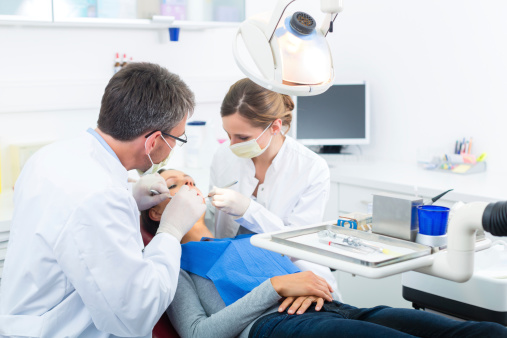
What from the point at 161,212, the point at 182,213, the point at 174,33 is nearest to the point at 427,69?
the point at 174,33

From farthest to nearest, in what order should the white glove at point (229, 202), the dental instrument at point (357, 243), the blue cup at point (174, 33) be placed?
the blue cup at point (174, 33) < the white glove at point (229, 202) < the dental instrument at point (357, 243)

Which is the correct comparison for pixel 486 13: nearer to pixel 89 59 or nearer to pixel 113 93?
pixel 89 59

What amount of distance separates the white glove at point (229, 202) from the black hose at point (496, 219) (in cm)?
96

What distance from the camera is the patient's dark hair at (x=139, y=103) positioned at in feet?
5.17

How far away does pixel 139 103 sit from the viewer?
1.58 meters

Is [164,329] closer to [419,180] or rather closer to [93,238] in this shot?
[93,238]

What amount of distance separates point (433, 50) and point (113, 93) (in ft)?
6.89

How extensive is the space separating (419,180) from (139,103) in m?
1.65

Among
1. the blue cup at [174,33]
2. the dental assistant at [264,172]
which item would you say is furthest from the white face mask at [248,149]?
the blue cup at [174,33]

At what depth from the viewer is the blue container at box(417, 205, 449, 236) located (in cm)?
142

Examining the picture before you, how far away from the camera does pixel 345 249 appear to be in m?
1.39

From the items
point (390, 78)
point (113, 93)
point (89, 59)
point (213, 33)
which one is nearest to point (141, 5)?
point (89, 59)

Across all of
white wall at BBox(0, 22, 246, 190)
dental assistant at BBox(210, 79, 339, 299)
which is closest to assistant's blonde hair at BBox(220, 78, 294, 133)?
dental assistant at BBox(210, 79, 339, 299)

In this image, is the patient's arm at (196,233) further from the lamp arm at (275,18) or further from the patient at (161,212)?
the lamp arm at (275,18)
